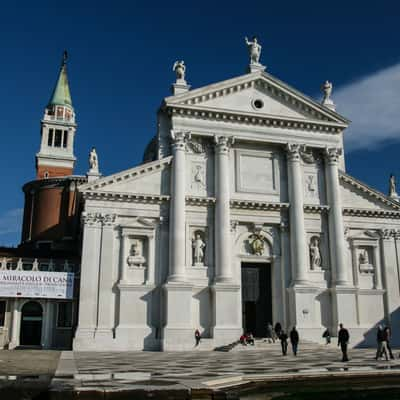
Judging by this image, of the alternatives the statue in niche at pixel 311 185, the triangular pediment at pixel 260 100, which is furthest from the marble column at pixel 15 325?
the statue in niche at pixel 311 185

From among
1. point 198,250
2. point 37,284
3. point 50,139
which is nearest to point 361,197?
point 198,250

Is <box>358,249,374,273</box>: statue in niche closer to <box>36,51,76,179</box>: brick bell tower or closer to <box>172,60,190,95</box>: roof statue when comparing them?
<box>172,60,190,95</box>: roof statue

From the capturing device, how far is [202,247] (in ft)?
104

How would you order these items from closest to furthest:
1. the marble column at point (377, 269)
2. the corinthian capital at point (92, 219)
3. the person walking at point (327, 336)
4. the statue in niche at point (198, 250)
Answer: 1. the person walking at point (327, 336)
2. the corinthian capital at point (92, 219)
3. the statue in niche at point (198, 250)
4. the marble column at point (377, 269)

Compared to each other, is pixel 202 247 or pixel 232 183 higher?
pixel 232 183

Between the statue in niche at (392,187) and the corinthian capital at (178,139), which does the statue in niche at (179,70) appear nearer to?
the corinthian capital at (178,139)

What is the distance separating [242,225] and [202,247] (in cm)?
328

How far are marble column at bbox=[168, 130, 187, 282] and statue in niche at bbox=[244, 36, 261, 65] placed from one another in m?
8.28

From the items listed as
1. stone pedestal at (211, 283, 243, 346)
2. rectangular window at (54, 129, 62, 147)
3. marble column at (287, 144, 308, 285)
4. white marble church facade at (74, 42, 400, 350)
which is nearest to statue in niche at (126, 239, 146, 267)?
white marble church facade at (74, 42, 400, 350)

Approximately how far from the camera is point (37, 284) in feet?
101

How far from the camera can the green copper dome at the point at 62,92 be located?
71375 mm

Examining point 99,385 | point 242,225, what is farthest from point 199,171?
point 99,385

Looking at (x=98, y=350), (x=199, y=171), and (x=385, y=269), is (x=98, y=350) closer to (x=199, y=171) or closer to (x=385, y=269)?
(x=199, y=171)

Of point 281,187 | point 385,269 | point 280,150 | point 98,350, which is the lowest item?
point 98,350
